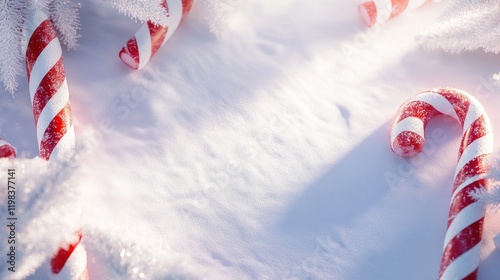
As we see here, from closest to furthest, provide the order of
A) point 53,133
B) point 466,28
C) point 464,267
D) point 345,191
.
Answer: point 464,267 → point 53,133 → point 345,191 → point 466,28

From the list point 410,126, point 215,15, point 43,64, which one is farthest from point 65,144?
point 410,126

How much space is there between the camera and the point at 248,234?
1.54 meters

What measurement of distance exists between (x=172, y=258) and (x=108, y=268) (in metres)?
0.16

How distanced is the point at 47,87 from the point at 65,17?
0.88ft

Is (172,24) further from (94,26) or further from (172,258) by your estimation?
(172,258)

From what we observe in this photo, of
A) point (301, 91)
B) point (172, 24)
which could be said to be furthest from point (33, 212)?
point (301, 91)

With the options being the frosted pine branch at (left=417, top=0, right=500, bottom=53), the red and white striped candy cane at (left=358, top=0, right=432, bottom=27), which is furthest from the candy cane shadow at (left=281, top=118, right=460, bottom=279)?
the red and white striped candy cane at (left=358, top=0, right=432, bottom=27)

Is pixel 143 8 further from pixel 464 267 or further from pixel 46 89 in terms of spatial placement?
pixel 464 267

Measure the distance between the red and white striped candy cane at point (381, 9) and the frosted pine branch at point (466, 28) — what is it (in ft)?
0.39

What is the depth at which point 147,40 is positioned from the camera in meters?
1.73

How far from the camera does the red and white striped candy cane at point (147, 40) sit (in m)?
1.72

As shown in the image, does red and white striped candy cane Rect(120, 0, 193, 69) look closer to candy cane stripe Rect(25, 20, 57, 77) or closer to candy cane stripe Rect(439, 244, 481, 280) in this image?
candy cane stripe Rect(25, 20, 57, 77)

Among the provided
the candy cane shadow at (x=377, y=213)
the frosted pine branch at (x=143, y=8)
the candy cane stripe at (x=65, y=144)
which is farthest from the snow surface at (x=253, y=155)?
the frosted pine branch at (x=143, y=8)

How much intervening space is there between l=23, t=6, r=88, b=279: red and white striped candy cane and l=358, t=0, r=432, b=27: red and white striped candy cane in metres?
1.03
